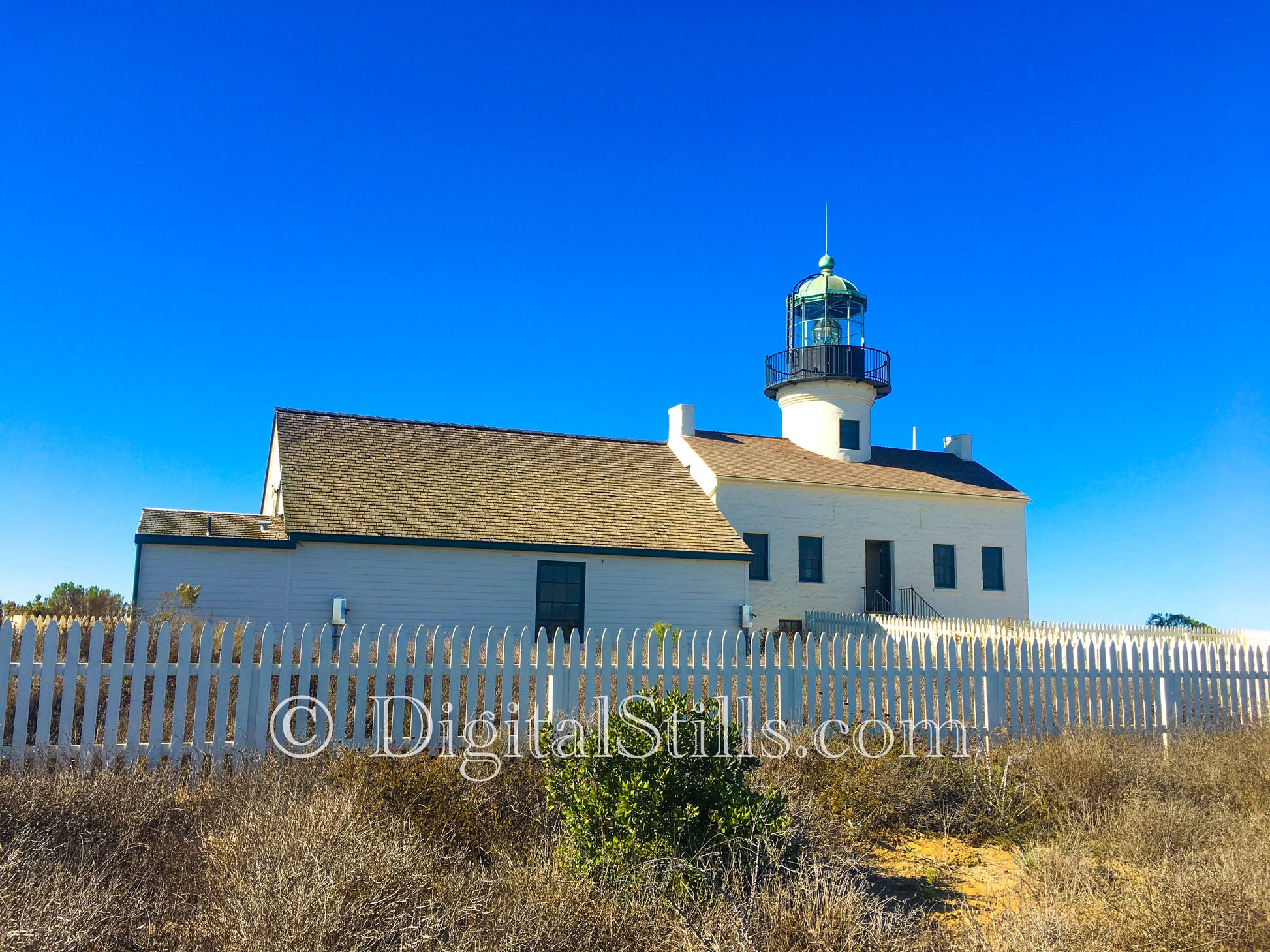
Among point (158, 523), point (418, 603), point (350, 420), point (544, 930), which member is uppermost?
point (350, 420)

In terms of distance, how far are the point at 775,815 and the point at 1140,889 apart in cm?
182

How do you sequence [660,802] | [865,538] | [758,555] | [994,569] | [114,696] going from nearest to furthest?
[660,802]
[114,696]
[758,555]
[865,538]
[994,569]

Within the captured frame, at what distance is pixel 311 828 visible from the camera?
454cm

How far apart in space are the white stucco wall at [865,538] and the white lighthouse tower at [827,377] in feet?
8.72

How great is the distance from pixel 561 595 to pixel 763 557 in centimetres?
779

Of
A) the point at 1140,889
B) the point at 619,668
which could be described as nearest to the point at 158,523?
the point at 619,668

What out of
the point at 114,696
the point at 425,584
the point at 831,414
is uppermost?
the point at 831,414

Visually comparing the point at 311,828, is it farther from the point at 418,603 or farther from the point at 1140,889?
the point at 418,603

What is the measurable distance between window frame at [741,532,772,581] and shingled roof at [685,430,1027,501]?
4.93ft

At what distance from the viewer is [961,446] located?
29562 mm

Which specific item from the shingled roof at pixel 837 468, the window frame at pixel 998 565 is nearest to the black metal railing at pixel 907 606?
the window frame at pixel 998 565

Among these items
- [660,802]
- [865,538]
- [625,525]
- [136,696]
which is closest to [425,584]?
[625,525]

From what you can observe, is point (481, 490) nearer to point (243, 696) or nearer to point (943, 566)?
point (243, 696)

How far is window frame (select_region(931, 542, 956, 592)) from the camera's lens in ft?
83.7
